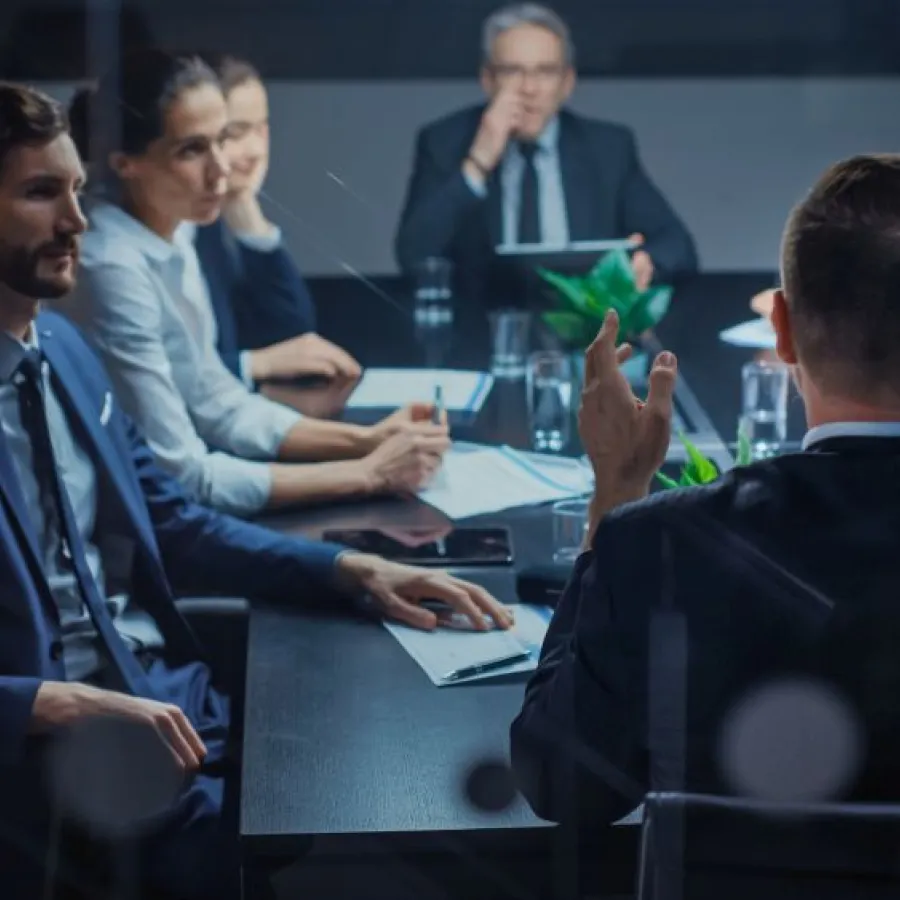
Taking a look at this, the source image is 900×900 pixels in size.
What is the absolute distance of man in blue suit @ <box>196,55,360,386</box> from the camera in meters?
3.62

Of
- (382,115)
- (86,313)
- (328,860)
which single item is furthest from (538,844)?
(382,115)

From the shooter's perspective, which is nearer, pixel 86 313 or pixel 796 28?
pixel 86 313

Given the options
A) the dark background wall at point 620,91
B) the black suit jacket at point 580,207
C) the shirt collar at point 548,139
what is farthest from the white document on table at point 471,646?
the dark background wall at point 620,91

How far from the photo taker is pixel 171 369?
2.78m

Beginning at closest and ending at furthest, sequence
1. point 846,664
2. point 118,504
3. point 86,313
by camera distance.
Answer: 1. point 846,664
2. point 118,504
3. point 86,313

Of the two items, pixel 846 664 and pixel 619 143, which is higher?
pixel 619 143

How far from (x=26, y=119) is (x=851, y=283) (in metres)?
1.27

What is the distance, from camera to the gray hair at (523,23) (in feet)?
16.1

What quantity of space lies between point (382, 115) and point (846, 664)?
4.18 meters

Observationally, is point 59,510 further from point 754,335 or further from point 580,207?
point 580,207

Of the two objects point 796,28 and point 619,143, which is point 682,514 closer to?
point 619,143

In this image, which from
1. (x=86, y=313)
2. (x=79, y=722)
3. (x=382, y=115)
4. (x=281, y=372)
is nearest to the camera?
(x=79, y=722)

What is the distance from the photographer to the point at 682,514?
120 cm

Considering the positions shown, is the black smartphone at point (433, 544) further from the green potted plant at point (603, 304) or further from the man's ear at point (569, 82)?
the man's ear at point (569, 82)
